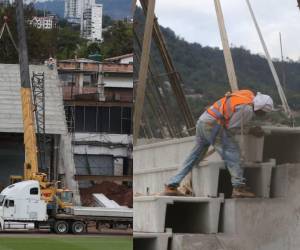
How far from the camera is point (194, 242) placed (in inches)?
60.8

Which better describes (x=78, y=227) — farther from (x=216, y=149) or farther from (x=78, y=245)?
(x=216, y=149)

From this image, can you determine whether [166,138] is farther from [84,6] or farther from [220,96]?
[84,6]

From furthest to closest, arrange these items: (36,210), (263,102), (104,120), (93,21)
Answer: (36,210)
(104,120)
(93,21)
(263,102)

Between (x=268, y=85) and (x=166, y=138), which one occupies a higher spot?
(x=268, y=85)

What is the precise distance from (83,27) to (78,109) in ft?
5.01

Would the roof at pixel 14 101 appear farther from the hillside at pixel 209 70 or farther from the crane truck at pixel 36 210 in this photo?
the hillside at pixel 209 70

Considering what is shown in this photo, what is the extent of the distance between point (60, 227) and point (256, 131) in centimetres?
985

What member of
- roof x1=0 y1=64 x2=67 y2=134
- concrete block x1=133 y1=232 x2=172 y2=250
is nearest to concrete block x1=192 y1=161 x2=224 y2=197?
concrete block x1=133 y1=232 x2=172 y2=250

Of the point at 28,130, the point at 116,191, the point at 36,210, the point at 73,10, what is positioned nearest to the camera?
the point at 73,10

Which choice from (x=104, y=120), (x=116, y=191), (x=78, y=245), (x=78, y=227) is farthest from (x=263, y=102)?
(x=78, y=227)

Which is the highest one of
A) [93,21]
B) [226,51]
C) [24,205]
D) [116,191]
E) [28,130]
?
[93,21]

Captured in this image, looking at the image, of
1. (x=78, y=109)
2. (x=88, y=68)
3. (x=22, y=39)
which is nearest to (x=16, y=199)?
(x=22, y=39)

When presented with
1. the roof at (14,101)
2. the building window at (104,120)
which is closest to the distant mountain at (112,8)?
the building window at (104,120)

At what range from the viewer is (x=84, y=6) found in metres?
2.42
